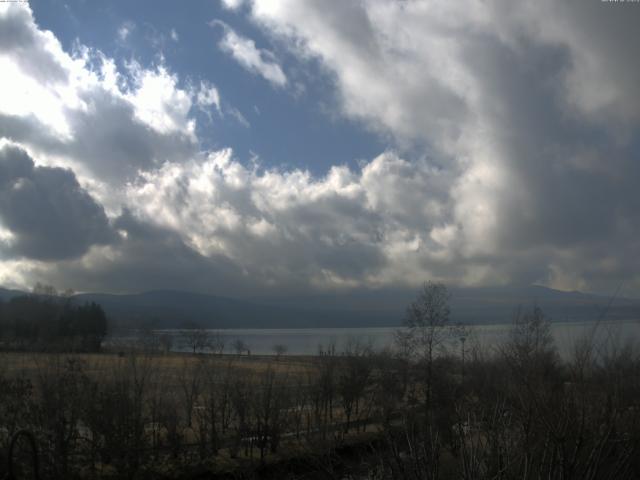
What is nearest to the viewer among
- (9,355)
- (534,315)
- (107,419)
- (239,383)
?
(107,419)

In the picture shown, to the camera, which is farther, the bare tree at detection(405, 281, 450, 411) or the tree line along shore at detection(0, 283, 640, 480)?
the bare tree at detection(405, 281, 450, 411)

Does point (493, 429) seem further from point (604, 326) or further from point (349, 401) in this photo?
point (349, 401)

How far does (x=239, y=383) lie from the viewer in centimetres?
3400

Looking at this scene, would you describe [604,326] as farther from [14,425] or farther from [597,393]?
[14,425]

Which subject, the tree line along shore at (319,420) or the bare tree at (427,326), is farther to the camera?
the bare tree at (427,326)

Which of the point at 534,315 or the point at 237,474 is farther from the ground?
the point at 534,315

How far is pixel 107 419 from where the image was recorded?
23344mm

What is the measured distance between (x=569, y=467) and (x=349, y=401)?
36326mm

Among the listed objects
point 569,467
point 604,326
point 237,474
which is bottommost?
point 237,474

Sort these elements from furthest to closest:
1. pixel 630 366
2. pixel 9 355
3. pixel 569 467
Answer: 1. pixel 9 355
2. pixel 630 366
3. pixel 569 467

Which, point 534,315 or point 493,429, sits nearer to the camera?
point 493,429

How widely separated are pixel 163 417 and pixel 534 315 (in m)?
37.1

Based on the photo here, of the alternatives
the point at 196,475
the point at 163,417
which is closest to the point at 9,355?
the point at 163,417

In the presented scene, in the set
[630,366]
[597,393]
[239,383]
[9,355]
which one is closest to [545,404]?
[597,393]
